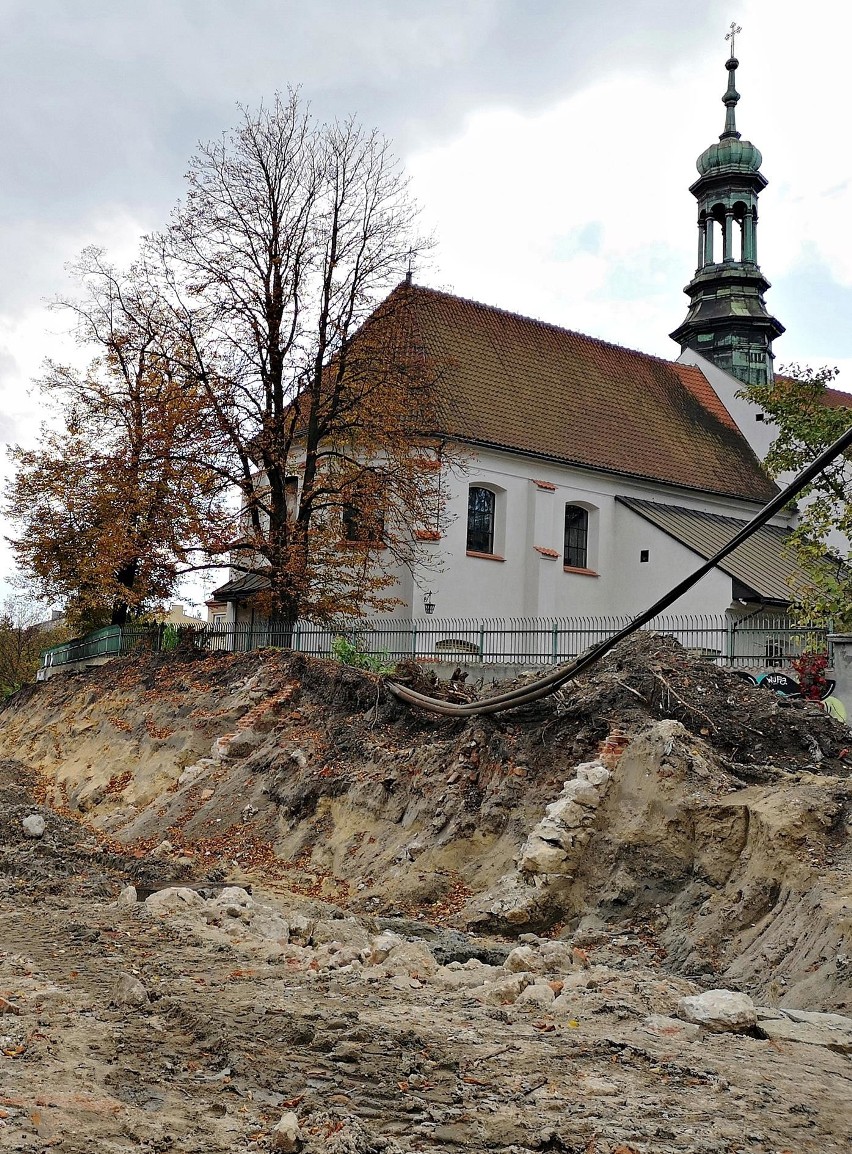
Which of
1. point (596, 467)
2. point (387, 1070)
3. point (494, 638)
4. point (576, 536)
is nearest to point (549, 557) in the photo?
point (576, 536)

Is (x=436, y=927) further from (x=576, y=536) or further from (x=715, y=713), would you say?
(x=576, y=536)

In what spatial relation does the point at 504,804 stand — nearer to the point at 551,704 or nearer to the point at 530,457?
the point at 551,704

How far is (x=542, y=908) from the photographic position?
9.72 meters

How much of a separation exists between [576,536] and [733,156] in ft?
53.5

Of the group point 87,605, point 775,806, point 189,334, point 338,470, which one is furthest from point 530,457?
point 775,806

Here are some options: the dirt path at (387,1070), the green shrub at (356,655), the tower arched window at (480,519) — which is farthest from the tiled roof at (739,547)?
the dirt path at (387,1070)

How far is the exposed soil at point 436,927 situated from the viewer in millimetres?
4844

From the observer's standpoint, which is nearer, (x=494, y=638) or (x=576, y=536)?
(x=494, y=638)

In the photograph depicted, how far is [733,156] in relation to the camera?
122ft

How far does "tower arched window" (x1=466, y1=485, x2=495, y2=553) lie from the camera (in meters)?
29.1

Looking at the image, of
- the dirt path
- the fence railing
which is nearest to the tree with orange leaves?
the fence railing

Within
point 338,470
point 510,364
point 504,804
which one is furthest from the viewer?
point 510,364

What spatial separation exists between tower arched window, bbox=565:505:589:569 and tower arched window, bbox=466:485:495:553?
293cm

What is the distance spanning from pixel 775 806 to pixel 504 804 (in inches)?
127
